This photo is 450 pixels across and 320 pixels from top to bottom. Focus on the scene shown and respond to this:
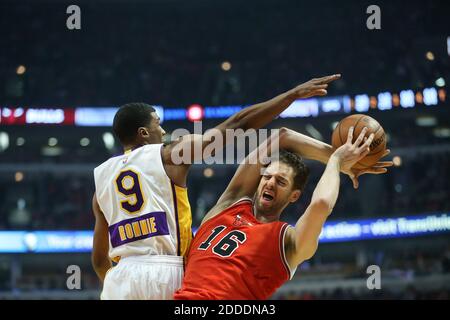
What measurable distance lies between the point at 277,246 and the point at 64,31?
2554cm

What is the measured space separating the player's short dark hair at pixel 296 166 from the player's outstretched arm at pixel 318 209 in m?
0.39

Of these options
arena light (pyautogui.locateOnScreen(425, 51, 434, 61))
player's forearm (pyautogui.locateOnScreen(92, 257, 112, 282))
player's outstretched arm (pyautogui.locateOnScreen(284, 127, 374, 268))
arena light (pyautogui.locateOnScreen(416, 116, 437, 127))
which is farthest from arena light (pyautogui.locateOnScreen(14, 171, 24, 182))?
player's outstretched arm (pyautogui.locateOnScreen(284, 127, 374, 268))

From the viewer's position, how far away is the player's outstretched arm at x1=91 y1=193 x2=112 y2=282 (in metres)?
4.50

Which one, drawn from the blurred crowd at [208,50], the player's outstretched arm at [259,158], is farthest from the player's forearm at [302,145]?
the blurred crowd at [208,50]

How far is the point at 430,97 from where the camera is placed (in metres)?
22.9

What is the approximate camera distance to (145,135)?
437cm

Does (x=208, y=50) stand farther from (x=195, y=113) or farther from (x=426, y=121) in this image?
(x=426, y=121)

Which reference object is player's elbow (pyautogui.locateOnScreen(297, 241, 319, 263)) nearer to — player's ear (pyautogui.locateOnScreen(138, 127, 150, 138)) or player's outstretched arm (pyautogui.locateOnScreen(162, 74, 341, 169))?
player's outstretched arm (pyautogui.locateOnScreen(162, 74, 341, 169))

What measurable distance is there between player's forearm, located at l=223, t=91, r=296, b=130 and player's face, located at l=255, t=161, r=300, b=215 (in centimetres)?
41

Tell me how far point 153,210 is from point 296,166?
101 centimetres

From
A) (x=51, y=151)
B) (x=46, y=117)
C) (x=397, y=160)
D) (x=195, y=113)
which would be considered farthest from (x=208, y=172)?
(x=397, y=160)

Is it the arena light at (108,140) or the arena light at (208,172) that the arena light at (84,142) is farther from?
the arena light at (208,172)
